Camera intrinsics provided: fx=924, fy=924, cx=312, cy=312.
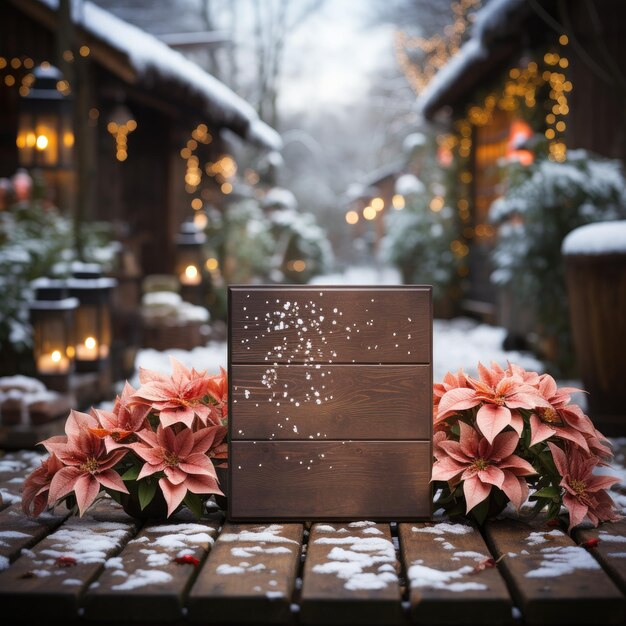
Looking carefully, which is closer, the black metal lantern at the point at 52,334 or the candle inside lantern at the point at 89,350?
the black metal lantern at the point at 52,334

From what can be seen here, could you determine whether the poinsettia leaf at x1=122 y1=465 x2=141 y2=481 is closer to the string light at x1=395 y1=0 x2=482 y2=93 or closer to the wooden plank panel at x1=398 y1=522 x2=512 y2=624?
the wooden plank panel at x1=398 y1=522 x2=512 y2=624

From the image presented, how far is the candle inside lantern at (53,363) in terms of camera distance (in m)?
5.11

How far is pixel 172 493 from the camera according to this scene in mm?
2488

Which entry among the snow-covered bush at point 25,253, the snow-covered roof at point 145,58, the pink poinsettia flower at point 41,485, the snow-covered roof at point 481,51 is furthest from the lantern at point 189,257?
the pink poinsettia flower at point 41,485

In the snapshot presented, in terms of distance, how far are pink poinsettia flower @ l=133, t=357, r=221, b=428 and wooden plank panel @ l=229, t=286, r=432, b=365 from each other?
0.25 metres

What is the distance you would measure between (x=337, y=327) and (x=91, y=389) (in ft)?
11.1

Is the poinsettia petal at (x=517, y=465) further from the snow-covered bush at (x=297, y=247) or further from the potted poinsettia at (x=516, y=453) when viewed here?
the snow-covered bush at (x=297, y=247)

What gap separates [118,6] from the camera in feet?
67.3

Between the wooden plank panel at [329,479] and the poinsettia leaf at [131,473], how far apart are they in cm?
27

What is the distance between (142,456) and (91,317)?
3.31m

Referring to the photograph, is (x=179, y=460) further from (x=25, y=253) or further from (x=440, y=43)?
(x=440, y=43)

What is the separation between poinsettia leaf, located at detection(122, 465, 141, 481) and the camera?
2.54 meters

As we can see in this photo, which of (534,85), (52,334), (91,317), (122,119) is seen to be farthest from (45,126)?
(534,85)

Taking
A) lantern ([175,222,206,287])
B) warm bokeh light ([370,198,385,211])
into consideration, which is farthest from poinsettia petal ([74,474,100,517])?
warm bokeh light ([370,198,385,211])
